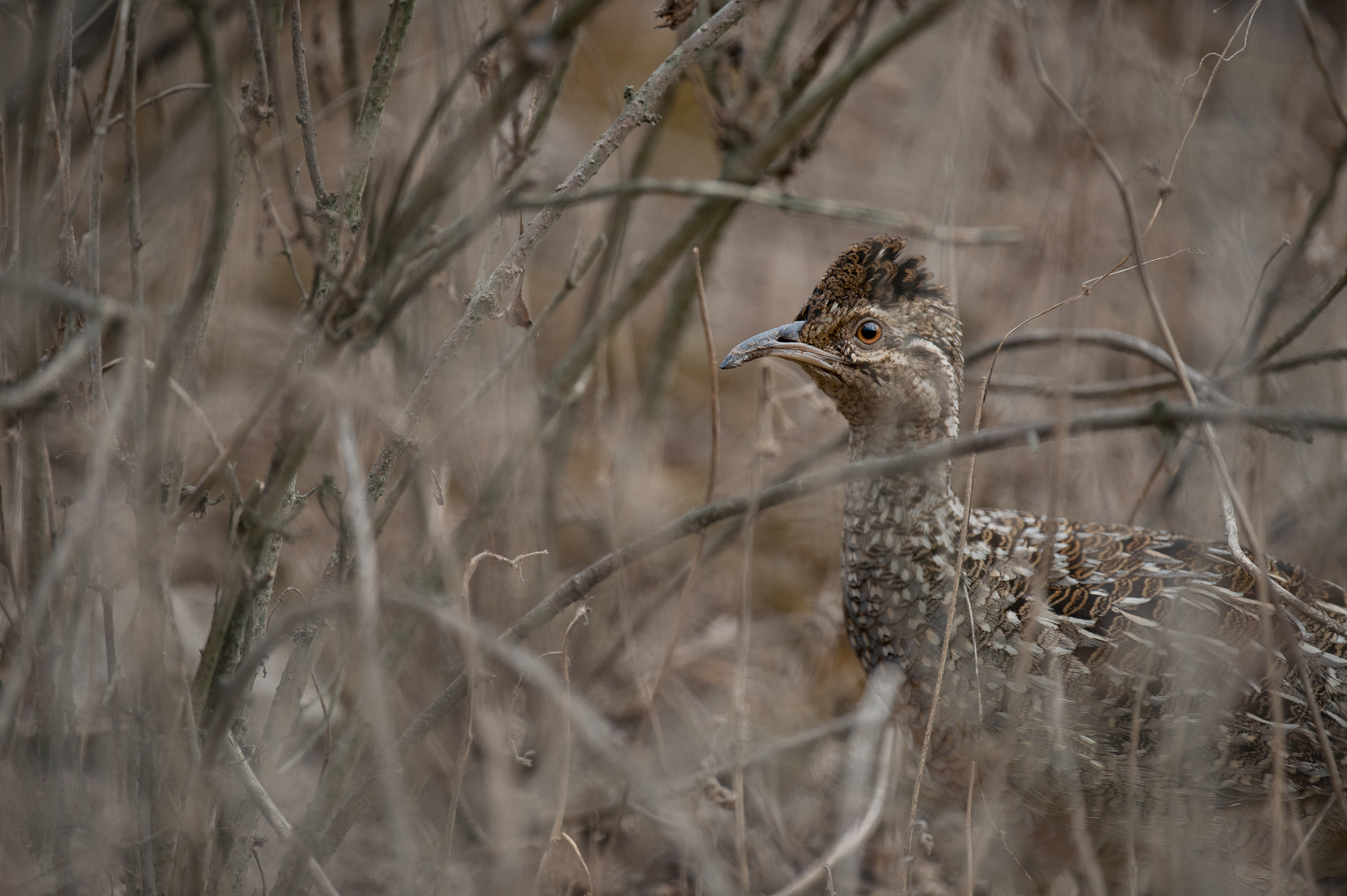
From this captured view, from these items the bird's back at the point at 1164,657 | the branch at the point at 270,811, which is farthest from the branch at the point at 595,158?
the bird's back at the point at 1164,657

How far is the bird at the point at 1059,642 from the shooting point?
249cm

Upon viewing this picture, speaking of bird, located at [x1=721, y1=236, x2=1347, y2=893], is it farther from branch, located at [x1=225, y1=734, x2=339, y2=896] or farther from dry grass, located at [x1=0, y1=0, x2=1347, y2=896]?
branch, located at [x1=225, y1=734, x2=339, y2=896]

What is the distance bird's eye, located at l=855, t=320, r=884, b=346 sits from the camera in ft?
8.70

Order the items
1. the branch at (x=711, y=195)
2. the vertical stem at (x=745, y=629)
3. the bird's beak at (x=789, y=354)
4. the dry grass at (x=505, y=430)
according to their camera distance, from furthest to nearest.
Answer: the bird's beak at (x=789, y=354) < the vertical stem at (x=745, y=629) < the dry grass at (x=505, y=430) < the branch at (x=711, y=195)

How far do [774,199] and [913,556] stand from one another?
1.29 meters

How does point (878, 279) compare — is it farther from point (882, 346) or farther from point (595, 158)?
point (595, 158)

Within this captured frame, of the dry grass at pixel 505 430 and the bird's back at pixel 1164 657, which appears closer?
the dry grass at pixel 505 430

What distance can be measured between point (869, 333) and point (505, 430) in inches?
44.5

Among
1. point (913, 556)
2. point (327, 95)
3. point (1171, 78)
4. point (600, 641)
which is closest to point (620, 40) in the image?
point (1171, 78)

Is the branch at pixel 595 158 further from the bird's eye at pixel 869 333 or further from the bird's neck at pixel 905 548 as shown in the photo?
the bird's neck at pixel 905 548

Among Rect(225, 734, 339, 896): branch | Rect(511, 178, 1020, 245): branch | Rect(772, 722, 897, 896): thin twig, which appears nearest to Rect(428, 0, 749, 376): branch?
Rect(511, 178, 1020, 245): branch

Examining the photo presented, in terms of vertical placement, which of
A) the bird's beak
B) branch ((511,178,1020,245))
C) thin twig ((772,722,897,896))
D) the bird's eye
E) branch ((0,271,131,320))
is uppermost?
branch ((511,178,1020,245))

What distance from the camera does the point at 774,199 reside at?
1.71 m

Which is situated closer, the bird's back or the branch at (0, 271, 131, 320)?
the branch at (0, 271, 131, 320)
